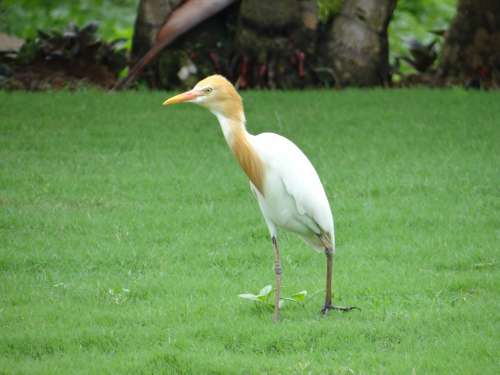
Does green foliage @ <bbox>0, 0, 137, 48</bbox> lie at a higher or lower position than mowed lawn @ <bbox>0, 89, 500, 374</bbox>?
lower

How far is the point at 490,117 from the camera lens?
11.3m

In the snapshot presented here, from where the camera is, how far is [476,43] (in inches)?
518

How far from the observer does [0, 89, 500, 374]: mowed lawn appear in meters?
5.55

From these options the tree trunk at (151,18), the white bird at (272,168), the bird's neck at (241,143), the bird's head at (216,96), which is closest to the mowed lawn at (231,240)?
the white bird at (272,168)

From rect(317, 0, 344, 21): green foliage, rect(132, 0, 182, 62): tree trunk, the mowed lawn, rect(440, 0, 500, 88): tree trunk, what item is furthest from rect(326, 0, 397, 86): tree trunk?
rect(132, 0, 182, 62): tree trunk

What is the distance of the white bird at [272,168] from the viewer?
5750 millimetres

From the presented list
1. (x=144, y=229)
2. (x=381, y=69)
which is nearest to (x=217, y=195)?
(x=144, y=229)

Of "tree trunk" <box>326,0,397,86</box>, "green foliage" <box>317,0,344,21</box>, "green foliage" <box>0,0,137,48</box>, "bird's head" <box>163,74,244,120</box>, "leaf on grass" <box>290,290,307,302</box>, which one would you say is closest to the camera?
"bird's head" <box>163,74,244,120</box>

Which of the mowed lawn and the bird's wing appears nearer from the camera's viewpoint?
the mowed lawn

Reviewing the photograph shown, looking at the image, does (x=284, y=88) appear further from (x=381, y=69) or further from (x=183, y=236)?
(x=183, y=236)

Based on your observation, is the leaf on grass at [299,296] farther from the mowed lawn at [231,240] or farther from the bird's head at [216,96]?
the bird's head at [216,96]

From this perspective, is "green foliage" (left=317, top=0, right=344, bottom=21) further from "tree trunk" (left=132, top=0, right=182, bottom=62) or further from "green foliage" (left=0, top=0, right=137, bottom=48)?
"green foliage" (left=0, top=0, right=137, bottom=48)

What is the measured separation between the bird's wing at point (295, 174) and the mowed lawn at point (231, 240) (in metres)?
0.72

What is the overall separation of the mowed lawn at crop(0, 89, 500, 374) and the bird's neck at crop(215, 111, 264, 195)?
Answer: 3.19 feet
